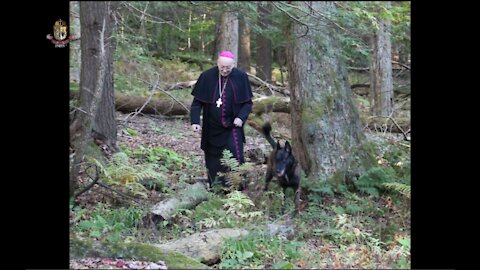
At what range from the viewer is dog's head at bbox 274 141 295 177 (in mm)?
6863

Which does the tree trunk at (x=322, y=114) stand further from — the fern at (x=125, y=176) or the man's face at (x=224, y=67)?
the fern at (x=125, y=176)

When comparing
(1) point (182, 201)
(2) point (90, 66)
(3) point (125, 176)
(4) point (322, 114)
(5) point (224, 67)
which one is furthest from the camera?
(4) point (322, 114)

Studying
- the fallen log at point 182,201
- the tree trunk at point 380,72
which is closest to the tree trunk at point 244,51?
the tree trunk at point 380,72

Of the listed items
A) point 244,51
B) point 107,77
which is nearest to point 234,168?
point 107,77

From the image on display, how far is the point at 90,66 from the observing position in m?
5.93

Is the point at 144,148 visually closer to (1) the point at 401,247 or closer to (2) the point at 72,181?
(2) the point at 72,181

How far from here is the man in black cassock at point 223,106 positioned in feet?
23.7

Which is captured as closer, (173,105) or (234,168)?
(234,168)

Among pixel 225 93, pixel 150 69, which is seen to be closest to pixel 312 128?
pixel 225 93

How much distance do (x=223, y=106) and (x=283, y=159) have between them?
1.16m

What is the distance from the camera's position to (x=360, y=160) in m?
7.96

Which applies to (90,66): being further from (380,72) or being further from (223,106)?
(380,72)

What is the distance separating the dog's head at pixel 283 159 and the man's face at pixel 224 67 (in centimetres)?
124
